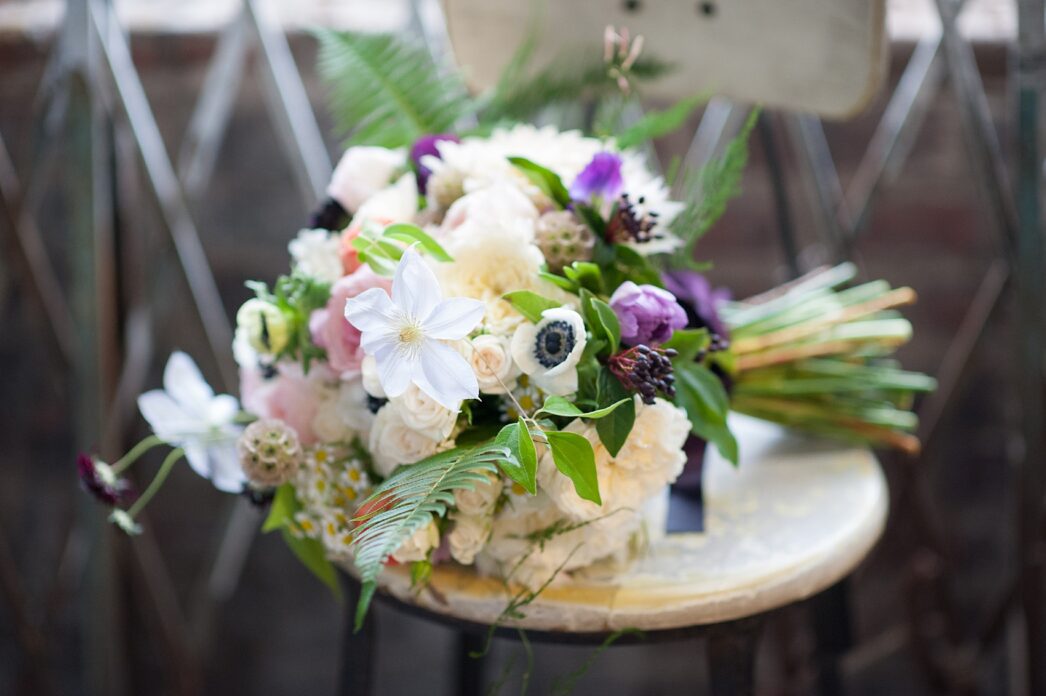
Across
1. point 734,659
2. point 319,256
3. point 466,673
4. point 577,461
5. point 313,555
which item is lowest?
point 466,673

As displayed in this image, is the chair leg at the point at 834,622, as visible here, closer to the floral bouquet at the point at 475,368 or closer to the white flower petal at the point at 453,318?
the floral bouquet at the point at 475,368

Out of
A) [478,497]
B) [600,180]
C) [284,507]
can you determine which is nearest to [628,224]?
[600,180]

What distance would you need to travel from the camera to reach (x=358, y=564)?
0.54 meters

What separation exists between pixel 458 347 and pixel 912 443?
592mm

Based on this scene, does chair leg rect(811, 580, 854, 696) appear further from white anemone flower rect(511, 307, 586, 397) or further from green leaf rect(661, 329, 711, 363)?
white anemone flower rect(511, 307, 586, 397)

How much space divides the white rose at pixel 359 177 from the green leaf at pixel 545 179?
14 cm

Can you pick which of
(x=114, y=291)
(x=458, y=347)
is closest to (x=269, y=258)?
(x=114, y=291)

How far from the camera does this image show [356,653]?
89cm

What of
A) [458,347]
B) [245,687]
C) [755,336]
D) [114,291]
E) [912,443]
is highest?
[458,347]

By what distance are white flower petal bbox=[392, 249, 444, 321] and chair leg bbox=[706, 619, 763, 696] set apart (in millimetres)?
396

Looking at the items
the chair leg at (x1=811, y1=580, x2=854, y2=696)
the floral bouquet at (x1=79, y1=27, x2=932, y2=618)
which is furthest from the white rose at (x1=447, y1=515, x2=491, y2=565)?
the chair leg at (x1=811, y1=580, x2=854, y2=696)

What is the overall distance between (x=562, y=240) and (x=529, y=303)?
0.33 ft

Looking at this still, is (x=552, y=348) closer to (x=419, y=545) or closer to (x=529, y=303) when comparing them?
(x=529, y=303)

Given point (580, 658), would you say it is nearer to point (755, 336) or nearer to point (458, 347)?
point (755, 336)
